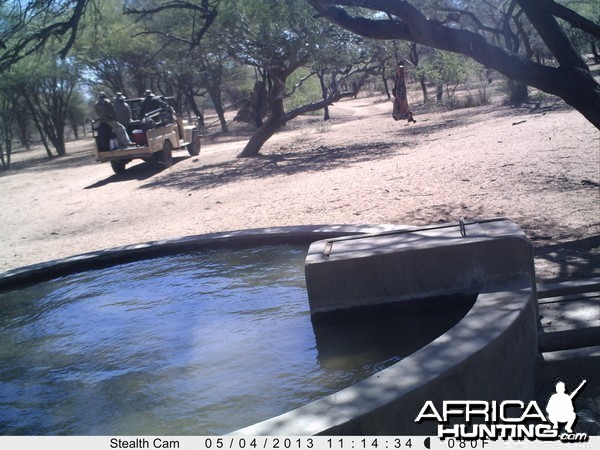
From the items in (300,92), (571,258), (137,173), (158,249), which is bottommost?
(571,258)

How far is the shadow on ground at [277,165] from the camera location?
49.7 ft

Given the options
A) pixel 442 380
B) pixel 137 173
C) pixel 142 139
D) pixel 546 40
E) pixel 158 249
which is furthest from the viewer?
pixel 137 173

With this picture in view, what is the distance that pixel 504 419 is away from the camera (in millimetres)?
3041

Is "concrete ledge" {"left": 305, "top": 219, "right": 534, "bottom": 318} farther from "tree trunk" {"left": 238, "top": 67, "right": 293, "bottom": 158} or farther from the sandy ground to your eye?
"tree trunk" {"left": 238, "top": 67, "right": 293, "bottom": 158}

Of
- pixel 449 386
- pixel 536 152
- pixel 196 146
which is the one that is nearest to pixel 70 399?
pixel 449 386

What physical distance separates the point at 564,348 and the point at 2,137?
32.1 m

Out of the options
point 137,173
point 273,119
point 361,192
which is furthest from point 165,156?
point 361,192

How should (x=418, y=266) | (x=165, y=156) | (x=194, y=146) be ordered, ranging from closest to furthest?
(x=418, y=266), (x=165, y=156), (x=194, y=146)

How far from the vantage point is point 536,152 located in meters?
12.0

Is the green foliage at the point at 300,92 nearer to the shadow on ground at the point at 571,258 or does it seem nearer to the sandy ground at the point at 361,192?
the sandy ground at the point at 361,192

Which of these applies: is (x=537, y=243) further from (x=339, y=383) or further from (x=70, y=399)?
(x=70, y=399)

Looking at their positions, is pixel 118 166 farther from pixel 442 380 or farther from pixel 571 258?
pixel 442 380

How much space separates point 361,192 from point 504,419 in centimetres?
798

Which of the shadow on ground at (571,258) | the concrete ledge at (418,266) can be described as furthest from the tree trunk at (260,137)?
the concrete ledge at (418,266)
